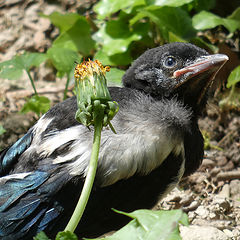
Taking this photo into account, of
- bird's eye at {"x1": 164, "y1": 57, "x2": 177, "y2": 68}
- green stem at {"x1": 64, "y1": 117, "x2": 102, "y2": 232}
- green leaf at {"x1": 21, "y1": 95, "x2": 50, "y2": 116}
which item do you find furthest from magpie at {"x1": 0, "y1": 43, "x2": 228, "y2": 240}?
green leaf at {"x1": 21, "y1": 95, "x2": 50, "y2": 116}

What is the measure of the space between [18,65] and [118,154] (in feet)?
5.34

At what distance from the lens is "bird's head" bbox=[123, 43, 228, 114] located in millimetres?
2293

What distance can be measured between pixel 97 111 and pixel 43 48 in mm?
2872

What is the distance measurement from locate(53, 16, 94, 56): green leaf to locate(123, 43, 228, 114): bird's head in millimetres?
1547

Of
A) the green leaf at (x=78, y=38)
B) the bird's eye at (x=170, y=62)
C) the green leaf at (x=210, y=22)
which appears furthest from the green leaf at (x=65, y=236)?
the green leaf at (x=78, y=38)

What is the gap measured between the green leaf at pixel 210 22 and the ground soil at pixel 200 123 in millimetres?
380

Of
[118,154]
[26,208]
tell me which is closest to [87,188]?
[118,154]

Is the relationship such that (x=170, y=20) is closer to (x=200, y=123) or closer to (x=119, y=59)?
(x=119, y=59)

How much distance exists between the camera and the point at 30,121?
3.58m

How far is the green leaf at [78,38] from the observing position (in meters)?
3.80

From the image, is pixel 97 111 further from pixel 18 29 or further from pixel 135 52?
pixel 18 29

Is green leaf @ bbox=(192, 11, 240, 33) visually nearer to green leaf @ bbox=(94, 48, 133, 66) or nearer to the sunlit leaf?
green leaf @ bbox=(94, 48, 133, 66)

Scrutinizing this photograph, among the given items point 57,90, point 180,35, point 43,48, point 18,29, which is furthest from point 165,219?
point 18,29

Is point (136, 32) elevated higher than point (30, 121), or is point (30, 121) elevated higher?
point (136, 32)
